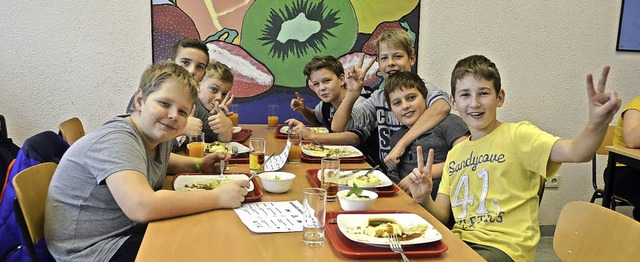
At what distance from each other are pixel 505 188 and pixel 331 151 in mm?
969

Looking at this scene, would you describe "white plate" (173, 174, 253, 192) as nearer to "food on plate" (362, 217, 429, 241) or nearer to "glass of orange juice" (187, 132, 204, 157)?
"glass of orange juice" (187, 132, 204, 157)

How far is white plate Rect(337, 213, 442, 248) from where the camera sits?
129 centimetres

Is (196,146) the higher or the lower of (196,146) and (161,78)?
the lower

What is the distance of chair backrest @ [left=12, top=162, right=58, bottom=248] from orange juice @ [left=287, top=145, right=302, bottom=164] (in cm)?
99

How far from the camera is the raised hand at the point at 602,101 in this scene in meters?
1.42

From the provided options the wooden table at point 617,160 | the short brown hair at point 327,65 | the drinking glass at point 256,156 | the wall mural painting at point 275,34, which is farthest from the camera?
the wall mural painting at point 275,34

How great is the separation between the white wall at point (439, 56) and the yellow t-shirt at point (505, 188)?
2.22 meters

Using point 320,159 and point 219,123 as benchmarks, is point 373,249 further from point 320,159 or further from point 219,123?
point 219,123

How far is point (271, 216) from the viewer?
1.53m

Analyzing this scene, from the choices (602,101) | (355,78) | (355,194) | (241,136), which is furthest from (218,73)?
(602,101)

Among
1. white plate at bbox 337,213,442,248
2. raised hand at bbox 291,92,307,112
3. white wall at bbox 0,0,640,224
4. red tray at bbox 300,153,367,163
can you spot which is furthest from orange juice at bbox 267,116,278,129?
white plate at bbox 337,213,442,248

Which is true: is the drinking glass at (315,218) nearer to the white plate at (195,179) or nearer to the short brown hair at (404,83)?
the white plate at (195,179)

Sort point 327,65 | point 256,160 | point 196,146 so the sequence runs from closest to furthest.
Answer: point 256,160 < point 196,146 < point 327,65

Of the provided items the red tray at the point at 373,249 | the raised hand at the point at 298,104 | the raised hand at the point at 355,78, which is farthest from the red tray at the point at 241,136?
the red tray at the point at 373,249
